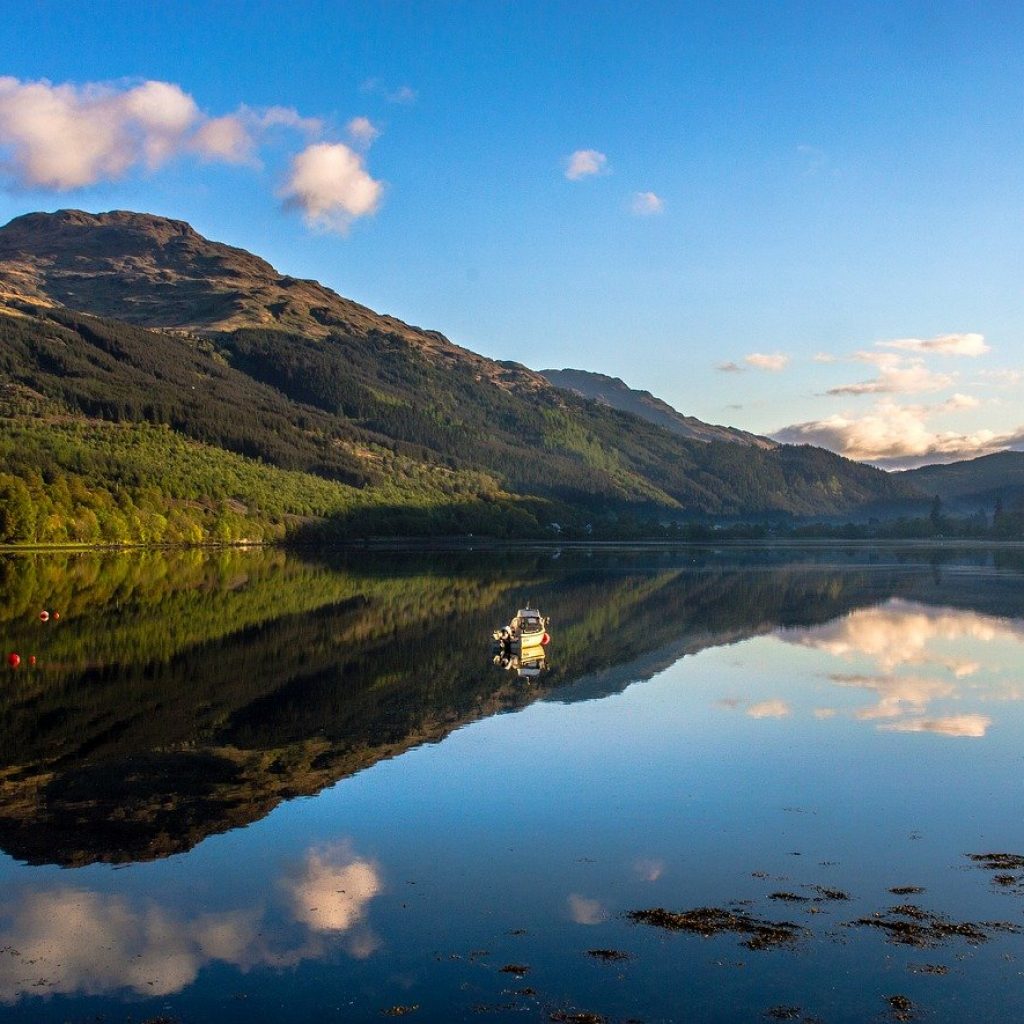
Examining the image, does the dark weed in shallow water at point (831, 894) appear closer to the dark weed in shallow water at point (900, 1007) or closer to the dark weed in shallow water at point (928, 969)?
the dark weed in shallow water at point (928, 969)

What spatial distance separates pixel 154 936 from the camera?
24.9m

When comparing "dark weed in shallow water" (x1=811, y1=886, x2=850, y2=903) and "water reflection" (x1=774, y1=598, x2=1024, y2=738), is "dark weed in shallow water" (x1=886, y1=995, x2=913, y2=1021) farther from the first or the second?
"water reflection" (x1=774, y1=598, x2=1024, y2=738)

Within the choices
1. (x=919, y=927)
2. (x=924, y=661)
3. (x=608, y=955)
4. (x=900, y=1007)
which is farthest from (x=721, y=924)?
(x=924, y=661)

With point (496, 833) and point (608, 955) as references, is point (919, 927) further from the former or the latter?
point (496, 833)

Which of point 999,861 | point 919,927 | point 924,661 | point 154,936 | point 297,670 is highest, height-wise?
point 297,670

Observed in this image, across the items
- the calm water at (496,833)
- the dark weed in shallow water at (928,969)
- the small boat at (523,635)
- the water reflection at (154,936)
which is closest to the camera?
the calm water at (496,833)

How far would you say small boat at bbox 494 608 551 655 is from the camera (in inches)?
3130

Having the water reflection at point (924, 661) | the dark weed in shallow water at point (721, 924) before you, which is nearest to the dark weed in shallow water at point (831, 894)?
the dark weed in shallow water at point (721, 924)

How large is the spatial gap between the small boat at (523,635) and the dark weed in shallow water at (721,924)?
51.4 m

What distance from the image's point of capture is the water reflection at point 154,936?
74.5 feet

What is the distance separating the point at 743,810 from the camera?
1465 inches

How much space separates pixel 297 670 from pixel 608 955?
43948mm

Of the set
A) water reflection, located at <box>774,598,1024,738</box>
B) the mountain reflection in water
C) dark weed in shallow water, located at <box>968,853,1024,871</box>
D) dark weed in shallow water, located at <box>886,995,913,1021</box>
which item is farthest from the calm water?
water reflection, located at <box>774,598,1024,738</box>

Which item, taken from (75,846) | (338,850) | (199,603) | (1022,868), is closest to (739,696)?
(1022,868)
